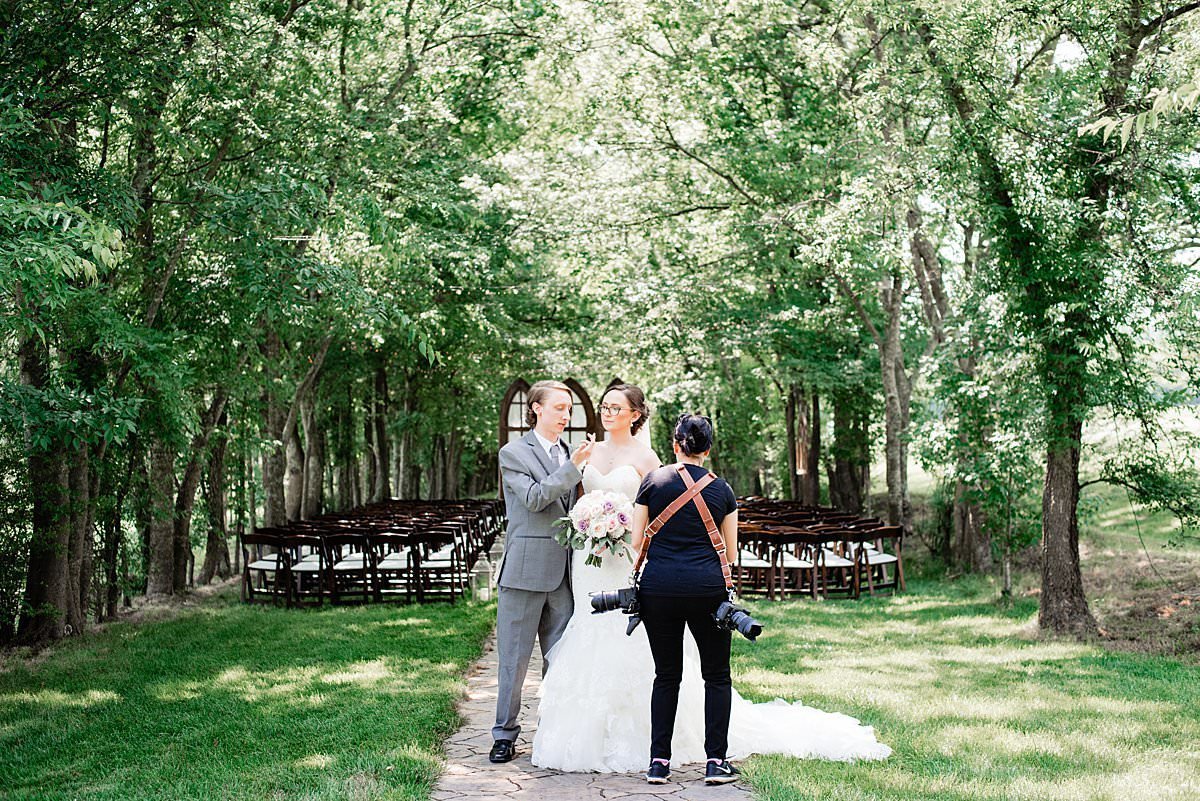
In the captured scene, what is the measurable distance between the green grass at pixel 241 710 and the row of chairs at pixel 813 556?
14.0ft

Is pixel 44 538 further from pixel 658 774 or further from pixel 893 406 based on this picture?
pixel 893 406

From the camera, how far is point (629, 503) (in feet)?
19.1

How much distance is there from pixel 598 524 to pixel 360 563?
1075 centimetres

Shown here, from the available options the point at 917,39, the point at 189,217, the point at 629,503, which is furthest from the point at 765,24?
the point at 629,503

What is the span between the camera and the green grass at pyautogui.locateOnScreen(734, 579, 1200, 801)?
17.8 ft

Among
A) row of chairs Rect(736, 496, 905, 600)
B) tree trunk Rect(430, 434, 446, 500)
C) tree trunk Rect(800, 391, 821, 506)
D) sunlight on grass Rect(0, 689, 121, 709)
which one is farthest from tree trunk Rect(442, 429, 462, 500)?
sunlight on grass Rect(0, 689, 121, 709)

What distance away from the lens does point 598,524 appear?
225 inches

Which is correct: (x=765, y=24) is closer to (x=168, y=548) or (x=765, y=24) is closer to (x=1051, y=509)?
(x=1051, y=509)

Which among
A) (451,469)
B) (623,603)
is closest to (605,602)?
(623,603)

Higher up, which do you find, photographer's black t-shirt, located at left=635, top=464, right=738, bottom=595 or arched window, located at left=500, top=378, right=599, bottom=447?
arched window, located at left=500, top=378, right=599, bottom=447

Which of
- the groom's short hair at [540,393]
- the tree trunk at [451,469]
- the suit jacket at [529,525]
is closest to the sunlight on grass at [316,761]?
the suit jacket at [529,525]

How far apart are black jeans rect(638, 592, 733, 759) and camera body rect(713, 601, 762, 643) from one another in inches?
1.8

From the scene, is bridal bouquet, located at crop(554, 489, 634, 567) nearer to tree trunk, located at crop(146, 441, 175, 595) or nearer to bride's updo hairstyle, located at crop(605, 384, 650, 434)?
bride's updo hairstyle, located at crop(605, 384, 650, 434)

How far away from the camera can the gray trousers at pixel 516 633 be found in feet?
19.9
